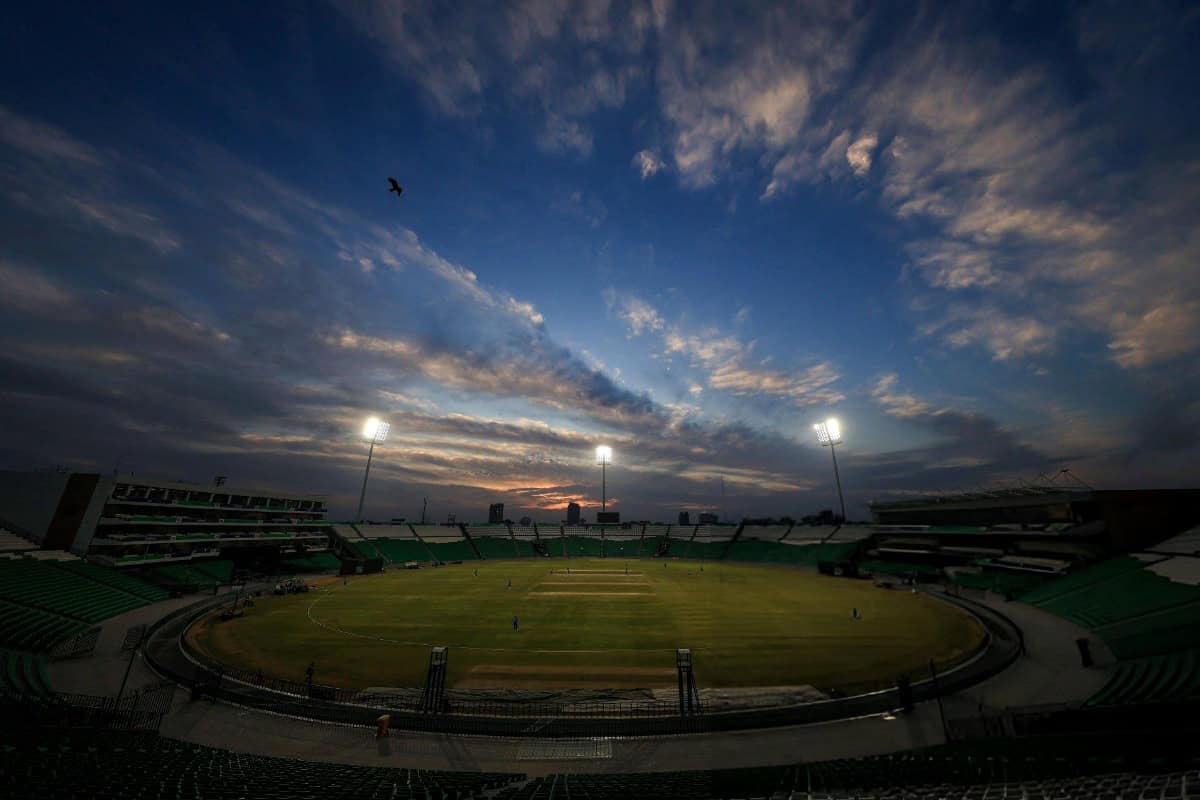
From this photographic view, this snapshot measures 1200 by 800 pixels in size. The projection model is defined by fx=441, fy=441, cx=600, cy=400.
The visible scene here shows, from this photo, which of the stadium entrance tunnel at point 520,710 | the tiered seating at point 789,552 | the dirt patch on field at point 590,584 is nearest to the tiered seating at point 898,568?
the tiered seating at point 789,552

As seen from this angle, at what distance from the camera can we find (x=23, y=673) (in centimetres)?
2222

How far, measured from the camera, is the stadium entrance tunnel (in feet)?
62.1

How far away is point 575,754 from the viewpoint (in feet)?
56.1

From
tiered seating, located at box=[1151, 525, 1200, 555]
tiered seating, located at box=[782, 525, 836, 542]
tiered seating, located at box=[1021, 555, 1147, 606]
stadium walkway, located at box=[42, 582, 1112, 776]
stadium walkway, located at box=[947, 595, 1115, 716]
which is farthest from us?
tiered seating, located at box=[782, 525, 836, 542]

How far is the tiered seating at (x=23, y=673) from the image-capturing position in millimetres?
19508

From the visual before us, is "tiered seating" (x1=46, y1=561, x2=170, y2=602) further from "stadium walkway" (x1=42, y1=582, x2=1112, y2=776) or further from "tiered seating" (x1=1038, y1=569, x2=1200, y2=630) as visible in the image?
"tiered seating" (x1=1038, y1=569, x2=1200, y2=630)

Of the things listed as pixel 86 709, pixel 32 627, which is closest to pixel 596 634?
pixel 86 709

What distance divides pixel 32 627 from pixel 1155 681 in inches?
2471

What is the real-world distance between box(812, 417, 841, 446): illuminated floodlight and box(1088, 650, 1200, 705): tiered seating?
6936cm

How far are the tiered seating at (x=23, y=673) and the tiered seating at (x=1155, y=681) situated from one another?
4567 cm

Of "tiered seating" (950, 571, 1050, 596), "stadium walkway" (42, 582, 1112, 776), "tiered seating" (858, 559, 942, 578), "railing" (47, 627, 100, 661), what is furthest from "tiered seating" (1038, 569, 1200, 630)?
"railing" (47, 627, 100, 661)

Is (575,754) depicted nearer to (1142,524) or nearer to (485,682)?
(485,682)

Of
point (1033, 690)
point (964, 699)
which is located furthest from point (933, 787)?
point (1033, 690)

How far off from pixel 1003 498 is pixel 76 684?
98.0m
